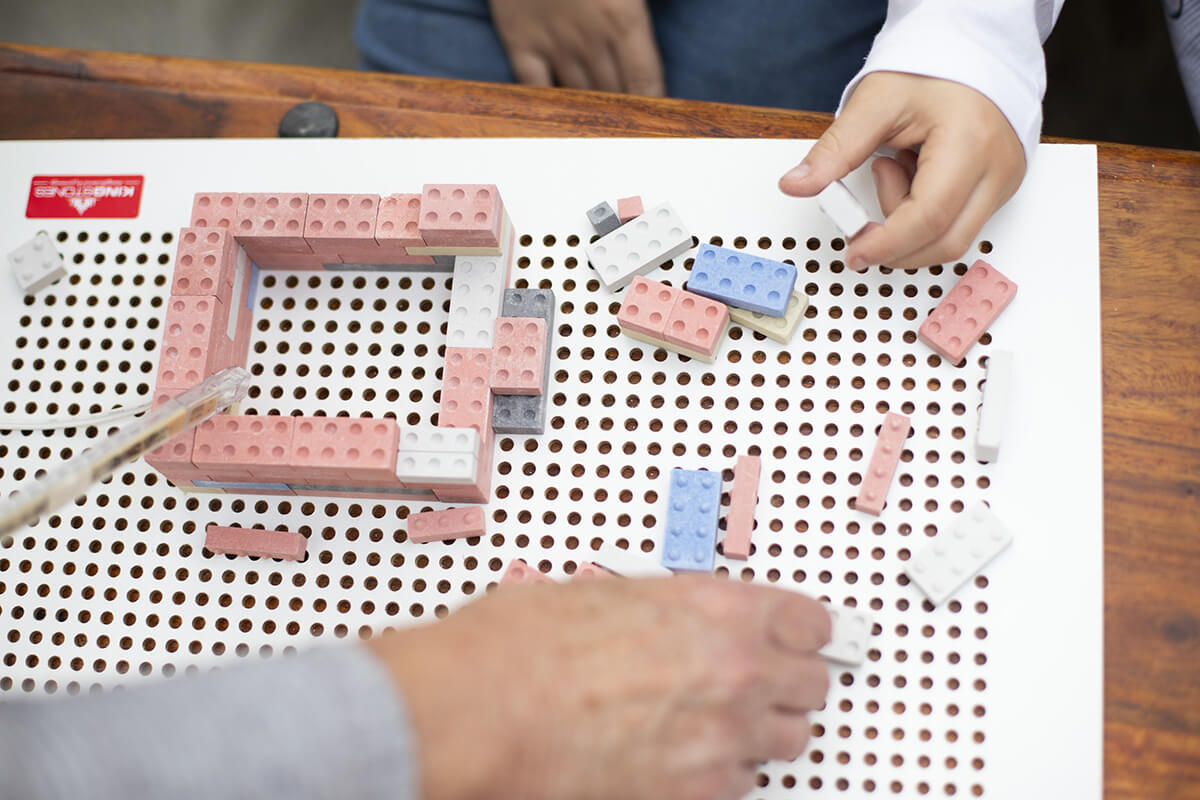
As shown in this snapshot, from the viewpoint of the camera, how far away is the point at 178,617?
792 mm

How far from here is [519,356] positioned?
802mm

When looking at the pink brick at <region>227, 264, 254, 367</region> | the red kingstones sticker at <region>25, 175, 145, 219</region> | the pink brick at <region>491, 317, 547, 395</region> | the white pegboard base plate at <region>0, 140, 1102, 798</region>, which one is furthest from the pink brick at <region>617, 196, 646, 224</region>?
the red kingstones sticker at <region>25, 175, 145, 219</region>

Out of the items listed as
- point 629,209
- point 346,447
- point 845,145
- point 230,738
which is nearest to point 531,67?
point 629,209

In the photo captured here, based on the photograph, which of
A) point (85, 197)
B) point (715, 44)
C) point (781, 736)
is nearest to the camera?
point (781, 736)

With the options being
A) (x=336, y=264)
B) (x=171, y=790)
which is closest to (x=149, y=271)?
(x=336, y=264)

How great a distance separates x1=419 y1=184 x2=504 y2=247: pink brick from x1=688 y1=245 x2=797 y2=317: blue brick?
176 millimetres

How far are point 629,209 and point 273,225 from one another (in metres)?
0.31

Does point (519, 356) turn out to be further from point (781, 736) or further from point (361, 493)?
point (781, 736)

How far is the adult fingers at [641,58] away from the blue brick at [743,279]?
0.41 meters

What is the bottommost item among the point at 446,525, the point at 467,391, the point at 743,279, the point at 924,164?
the point at 446,525

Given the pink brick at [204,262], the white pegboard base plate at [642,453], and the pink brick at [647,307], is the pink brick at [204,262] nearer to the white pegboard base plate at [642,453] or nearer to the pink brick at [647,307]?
the white pegboard base plate at [642,453]

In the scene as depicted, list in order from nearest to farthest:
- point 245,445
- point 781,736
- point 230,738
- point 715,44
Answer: point 230,738, point 781,736, point 245,445, point 715,44

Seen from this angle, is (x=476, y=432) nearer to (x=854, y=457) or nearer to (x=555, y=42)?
(x=854, y=457)

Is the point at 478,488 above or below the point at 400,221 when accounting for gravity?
below
